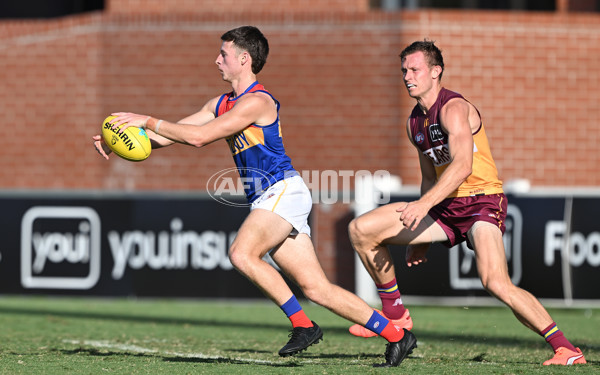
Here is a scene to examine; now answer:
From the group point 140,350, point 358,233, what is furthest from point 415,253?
point 140,350

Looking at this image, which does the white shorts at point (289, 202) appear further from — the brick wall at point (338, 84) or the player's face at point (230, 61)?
the brick wall at point (338, 84)

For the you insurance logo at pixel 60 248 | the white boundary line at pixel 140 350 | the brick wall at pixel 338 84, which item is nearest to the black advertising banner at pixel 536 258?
the brick wall at pixel 338 84

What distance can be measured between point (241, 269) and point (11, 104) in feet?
37.1

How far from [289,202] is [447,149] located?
1.21 meters

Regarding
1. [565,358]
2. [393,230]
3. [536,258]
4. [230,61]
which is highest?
[230,61]

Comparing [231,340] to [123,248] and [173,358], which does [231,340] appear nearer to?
[173,358]

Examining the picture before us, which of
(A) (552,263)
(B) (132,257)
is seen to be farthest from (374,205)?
(B) (132,257)

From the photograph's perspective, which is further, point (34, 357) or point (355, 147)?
point (355, 147)

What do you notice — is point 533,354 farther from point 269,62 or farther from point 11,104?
point 11,104

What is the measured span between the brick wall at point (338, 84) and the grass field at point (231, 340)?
13.1ft

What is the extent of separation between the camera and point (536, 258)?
38.9ft

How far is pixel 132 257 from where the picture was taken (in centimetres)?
1250

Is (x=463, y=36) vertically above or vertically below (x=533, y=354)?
above

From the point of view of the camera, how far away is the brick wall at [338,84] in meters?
15.6
